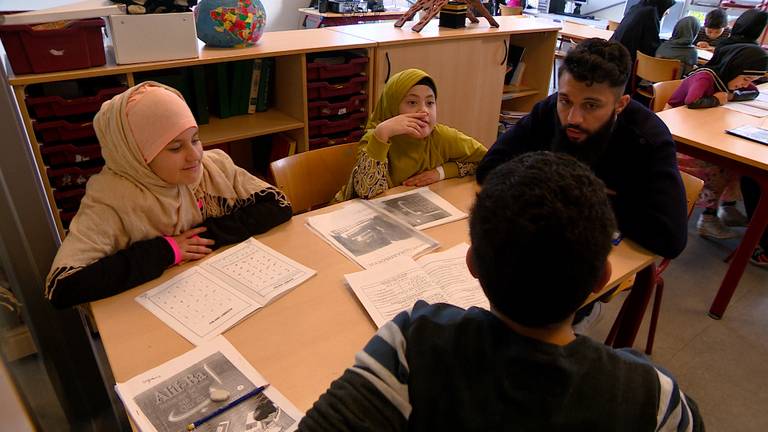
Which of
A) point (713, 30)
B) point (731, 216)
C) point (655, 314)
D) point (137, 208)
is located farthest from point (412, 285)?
point (713, 30)

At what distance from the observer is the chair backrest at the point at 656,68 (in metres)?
3.59

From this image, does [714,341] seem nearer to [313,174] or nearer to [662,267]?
[662,267]

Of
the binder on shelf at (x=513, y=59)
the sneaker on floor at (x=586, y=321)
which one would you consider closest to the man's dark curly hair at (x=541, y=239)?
the sneaker on floor at (x=586, y=321)

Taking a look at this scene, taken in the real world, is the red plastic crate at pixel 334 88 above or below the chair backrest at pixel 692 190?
above

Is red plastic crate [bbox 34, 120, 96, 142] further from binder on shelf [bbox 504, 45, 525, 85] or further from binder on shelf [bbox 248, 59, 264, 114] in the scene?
binder on shelf [bbox 504, 45, 525, 85]

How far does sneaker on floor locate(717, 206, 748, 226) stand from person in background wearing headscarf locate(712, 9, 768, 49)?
1.01 metres

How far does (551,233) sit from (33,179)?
1.42m

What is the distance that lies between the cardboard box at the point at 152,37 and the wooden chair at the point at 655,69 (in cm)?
322

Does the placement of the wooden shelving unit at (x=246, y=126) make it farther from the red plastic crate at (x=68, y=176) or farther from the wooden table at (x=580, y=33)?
the wooden table at (x=580, y=33)

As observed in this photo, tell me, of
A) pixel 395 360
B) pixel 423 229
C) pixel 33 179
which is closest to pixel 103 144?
pixel 33 179

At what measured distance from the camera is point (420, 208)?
166 cm

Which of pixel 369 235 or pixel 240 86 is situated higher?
→ pixel 240 86

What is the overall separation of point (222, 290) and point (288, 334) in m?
0.24

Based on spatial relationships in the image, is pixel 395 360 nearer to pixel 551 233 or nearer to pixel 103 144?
pixel 551 233
